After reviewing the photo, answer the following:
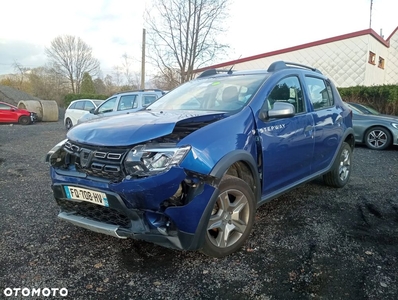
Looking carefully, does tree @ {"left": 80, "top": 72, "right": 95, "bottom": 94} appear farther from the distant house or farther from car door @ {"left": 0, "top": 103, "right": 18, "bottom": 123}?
the distant house

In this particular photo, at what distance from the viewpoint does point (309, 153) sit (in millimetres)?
3662

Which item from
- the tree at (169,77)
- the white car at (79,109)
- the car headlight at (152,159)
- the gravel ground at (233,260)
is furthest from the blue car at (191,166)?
the tree at (169,77)

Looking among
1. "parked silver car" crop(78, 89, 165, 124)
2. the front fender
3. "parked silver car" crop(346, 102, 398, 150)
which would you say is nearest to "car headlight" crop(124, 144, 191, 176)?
the front fender

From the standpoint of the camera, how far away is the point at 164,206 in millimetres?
2264

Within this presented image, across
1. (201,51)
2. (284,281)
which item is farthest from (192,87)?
(201,51)

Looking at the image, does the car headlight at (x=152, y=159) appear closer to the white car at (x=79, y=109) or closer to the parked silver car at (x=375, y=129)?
the parked silver car at (x=375, y=129)

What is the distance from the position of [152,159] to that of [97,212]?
0.71 metres

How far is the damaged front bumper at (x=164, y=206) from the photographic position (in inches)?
86.7

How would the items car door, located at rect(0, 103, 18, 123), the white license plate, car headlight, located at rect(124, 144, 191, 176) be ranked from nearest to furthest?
car headlight, located at rect(124, 144, 191, 176) → the white license plate → car door, located at rect(0, 103, 18, 123)

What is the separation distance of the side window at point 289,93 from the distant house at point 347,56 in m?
14.4

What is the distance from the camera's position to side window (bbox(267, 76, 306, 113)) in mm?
3250

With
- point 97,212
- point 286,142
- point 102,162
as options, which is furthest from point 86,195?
point 286,142

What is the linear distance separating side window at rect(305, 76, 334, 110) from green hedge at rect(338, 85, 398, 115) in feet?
31.4

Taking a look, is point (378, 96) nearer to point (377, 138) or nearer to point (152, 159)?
point (377, 138)
